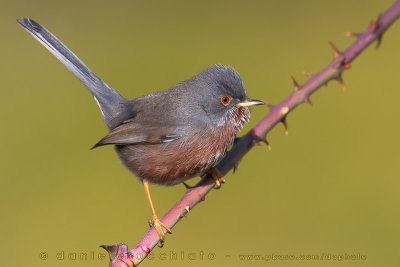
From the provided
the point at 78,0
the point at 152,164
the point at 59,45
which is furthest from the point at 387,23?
the point at 78,0

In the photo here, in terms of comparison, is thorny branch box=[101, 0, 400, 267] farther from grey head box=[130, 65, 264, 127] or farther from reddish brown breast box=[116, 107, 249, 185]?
grey head box=[130, 65, 264, 127]

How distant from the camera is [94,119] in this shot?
5621 mm

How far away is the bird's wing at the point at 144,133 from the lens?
3.21 m

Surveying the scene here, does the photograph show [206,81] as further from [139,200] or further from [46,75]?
[46,75]

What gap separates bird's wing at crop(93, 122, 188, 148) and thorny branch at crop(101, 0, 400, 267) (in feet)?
2.89

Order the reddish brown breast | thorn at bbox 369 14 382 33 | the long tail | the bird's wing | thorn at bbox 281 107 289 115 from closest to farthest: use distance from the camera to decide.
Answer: thorn at bbox 369 14 382 33
thorn at bbox 281 107 289 115
the reddish brown breast
the bird's wing
the long tail

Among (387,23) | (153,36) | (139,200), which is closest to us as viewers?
(387,23)

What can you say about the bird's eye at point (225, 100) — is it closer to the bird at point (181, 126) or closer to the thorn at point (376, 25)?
the bird at point (181, 126)

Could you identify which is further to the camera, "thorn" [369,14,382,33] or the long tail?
the long tail

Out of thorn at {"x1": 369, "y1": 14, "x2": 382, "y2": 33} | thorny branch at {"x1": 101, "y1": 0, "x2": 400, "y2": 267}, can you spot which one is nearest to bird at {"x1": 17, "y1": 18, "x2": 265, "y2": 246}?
thorny branch at {"x1": 101, "y1": 0, "x2": 400, "y2": 267}


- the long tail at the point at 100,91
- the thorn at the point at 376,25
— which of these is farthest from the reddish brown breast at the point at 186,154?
the thorn at the point at 376,25

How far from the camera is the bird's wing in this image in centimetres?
321

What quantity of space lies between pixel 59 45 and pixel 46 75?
3.56 meters

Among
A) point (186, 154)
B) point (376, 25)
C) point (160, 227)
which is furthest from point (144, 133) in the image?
point (376, 25)
